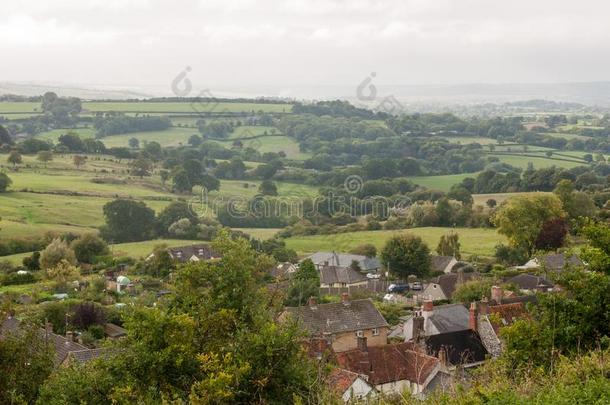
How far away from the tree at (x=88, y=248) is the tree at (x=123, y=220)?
5.80m

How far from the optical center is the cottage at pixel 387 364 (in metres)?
23.1

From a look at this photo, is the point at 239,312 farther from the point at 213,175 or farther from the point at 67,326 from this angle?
the point at 213,175

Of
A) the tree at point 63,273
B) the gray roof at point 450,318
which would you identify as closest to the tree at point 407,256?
the gray roof at point 450,318

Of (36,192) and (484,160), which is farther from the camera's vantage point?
(484,160)

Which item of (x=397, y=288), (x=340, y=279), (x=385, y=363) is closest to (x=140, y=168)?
(x=340, y=279)

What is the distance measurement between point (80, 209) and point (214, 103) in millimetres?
79581

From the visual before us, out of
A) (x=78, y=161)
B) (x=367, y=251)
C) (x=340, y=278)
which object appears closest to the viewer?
(x=340, y=278)

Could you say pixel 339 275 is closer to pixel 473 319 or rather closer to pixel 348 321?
pixel 348 321

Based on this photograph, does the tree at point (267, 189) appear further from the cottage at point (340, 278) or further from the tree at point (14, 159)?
the cottage at point (340, 278)

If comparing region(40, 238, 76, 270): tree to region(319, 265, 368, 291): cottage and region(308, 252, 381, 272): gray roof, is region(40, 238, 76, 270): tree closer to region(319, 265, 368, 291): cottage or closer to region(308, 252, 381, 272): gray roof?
region(319, 265, 368, 291): cottage

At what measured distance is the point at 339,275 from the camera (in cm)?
5050

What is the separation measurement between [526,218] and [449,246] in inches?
212

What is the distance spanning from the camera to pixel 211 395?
10.9m

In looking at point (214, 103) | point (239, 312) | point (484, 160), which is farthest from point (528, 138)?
point (239, 312)
